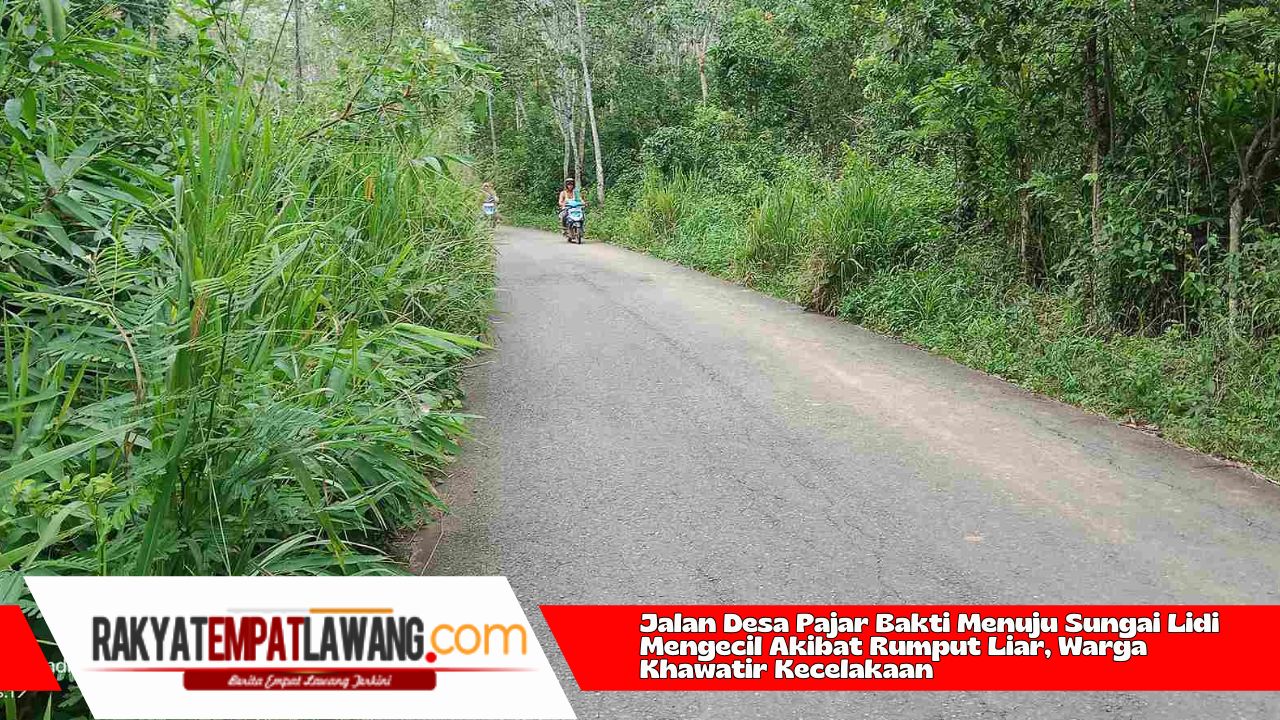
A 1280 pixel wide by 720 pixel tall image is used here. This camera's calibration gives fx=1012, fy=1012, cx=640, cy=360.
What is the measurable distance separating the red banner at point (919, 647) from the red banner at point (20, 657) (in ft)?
5.43

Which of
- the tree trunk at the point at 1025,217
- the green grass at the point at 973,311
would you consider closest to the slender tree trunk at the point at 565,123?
the green grass at the point at 973,311

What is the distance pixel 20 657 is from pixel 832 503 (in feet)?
12.3

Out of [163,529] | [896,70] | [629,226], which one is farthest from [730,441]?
[629,226]

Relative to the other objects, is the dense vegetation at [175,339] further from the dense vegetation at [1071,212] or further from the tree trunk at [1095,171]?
the tree trunk at [1095,171]

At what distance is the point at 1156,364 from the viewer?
24.7ft

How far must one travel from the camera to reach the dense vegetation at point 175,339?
10.1 ft

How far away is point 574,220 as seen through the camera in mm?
25031

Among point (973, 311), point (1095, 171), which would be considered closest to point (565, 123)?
point (973, 311)

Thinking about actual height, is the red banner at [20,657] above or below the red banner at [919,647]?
above

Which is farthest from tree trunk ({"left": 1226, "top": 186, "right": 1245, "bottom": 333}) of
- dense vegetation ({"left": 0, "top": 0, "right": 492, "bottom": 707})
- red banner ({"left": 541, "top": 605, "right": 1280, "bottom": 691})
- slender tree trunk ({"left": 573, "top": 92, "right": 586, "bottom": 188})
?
slender tree trunk ({"left": 573, "top": 92, "right": 586, "bottom": 188})

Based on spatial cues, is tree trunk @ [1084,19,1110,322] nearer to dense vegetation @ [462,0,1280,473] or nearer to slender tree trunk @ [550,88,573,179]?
dense vegetation @ [462,0,1280,473]

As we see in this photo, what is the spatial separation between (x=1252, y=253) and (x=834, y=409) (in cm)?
333

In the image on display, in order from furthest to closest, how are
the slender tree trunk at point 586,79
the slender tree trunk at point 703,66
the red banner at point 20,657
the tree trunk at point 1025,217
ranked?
the slender tree trunk at point 586,79, the slender tree trunk at point 703,66, the tree trunk at point 1025,217, the red banner at point 20,657

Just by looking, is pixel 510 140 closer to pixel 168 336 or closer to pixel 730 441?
pixel 730 441
